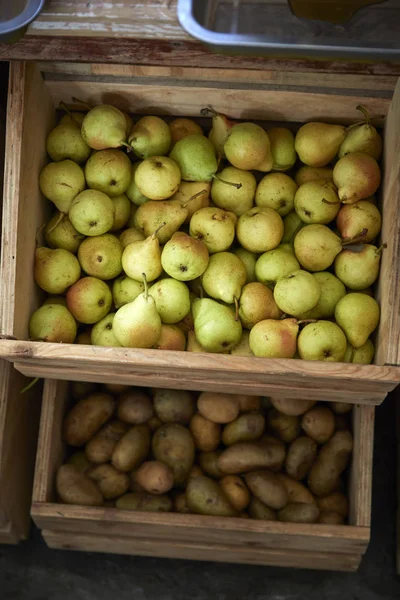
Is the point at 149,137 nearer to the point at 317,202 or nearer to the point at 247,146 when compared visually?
the point at 247,146

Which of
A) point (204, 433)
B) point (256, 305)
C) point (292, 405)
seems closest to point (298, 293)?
point (256, 305)

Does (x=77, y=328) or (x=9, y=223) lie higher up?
(x=9, y=223)

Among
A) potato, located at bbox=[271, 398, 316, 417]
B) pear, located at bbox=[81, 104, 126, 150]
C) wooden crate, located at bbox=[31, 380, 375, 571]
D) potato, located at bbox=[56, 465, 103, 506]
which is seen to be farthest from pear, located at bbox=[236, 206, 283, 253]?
potato, located at bbox=[56, 465, 103, 506]

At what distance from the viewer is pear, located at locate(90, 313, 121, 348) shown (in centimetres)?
161

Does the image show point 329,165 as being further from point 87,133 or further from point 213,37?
point 213,37

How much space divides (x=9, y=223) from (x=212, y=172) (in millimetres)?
509

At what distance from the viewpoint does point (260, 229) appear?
163 centimetres

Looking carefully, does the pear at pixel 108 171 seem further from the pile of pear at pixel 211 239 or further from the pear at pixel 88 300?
the pear at pixel 88 300

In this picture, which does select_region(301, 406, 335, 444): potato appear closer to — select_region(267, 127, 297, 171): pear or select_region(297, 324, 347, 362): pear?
select_region(297, 324, 347, 362): pear

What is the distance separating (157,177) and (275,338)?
48 centimetres

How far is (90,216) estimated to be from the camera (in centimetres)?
162

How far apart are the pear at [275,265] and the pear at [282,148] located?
0.78 feet

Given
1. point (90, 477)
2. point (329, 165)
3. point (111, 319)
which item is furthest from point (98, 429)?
point (329, 165)

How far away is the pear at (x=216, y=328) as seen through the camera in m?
1.56
